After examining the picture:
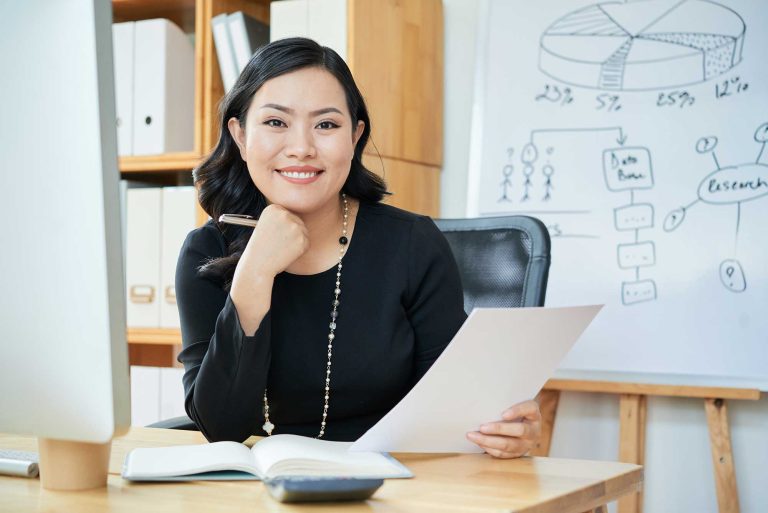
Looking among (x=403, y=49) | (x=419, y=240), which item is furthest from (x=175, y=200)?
(x=419, y=240)

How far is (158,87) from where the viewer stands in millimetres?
2555

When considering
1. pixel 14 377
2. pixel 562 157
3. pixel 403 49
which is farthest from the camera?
pixel 403 49

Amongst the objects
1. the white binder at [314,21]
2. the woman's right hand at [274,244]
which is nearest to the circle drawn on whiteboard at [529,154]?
the white binder at [314,21]

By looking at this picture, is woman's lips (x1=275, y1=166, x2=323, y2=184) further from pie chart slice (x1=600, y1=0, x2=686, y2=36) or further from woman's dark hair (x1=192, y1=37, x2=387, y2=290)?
pie chart slice (x1=600, y1=0, x2=686, y2=36)

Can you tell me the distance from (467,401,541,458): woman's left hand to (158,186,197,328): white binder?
5.27 feet

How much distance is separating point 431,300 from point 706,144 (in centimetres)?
100

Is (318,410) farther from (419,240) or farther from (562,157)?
(562,157)

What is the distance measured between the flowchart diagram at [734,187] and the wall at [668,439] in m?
0.35

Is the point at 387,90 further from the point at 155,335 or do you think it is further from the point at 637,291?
the point at 155,335

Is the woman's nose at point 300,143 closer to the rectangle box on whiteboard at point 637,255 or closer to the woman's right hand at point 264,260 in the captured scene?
the woman's right hand at point 264,260

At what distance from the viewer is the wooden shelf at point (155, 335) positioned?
2514 mm

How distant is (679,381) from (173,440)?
4.34 feet

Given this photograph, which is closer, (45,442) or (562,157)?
(45,442)

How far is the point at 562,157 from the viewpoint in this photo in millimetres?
2270
